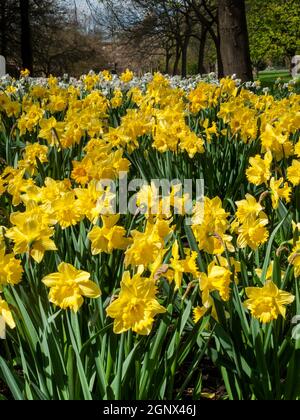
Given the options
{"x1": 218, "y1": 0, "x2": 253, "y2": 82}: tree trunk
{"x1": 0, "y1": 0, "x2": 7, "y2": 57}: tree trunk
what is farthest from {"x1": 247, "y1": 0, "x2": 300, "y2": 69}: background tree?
{"x1": 218, "y1": 0, "x2": 253, "y2": 82}: tree trunk

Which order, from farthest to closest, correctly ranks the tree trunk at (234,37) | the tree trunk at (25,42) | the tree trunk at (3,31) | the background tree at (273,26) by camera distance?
1. the tree trunk at (3,31)
2. the background tree at (273,26)
3. the tree trunk at (25,42)
4. the tree trunk at (234,37)

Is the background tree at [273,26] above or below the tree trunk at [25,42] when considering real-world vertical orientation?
above

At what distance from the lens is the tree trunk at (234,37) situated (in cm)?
749

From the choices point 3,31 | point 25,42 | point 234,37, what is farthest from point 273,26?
point 234,37

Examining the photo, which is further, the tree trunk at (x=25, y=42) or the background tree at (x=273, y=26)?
the background tree at (x=273, y=26)

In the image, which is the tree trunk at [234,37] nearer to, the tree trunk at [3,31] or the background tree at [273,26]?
the background tree at [273,26]

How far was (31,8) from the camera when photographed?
2252 cm

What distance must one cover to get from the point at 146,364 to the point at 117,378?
0.30 feet

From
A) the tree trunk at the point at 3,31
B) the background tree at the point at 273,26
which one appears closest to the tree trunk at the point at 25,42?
the tree trunk at the point at 3,31

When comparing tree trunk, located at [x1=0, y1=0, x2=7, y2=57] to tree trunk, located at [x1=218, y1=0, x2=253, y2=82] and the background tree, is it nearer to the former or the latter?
the background tree

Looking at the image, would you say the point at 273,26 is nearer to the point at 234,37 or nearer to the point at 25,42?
the point at 25,42

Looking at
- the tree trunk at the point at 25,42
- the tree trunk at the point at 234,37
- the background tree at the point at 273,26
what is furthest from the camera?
the background tree at the point at 273,26

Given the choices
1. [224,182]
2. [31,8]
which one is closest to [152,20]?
[31,8]
